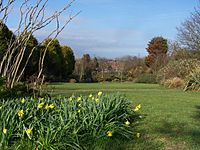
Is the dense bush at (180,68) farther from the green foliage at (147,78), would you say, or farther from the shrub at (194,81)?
the green foliage at (147,78)

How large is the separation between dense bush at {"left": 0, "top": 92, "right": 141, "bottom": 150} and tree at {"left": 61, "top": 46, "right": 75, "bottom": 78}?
31.3m

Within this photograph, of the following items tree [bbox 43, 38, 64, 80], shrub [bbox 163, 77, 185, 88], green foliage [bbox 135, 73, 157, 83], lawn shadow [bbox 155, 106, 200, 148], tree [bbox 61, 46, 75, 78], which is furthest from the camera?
tree [bbox 61, 46, 75, 78]

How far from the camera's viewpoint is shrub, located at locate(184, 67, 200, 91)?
21684mm

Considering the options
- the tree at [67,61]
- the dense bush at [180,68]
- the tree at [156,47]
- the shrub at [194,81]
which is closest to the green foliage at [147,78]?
the dense bush at [180,68]

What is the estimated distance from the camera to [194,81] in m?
22.1

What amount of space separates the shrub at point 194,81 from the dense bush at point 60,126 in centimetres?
1615

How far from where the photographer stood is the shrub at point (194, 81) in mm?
Result: 21684

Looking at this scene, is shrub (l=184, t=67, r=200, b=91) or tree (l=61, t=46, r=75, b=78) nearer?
shrub (l=184, t=67, r=200, b=91)

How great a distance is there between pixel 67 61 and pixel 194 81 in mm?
19010

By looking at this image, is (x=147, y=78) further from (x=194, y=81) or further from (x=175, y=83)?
(x=194, y=81)

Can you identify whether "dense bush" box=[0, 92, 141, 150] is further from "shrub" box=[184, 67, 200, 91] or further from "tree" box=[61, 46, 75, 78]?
"tree" box=[61, 46, 75, 78]

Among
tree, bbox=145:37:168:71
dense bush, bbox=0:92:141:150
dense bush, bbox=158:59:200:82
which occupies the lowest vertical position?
dense bush, bbox=0:92:141:150

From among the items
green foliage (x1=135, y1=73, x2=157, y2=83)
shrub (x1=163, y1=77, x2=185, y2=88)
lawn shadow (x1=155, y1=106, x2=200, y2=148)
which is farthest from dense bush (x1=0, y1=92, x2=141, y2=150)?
green foliage (x1=135, y1=73, x2=157, y2=83)

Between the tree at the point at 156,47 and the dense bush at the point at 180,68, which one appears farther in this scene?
the tree at the point at 156,47
